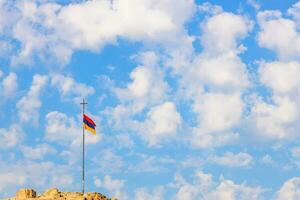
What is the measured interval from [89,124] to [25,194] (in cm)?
1669

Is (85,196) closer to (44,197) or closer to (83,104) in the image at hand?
(44,197)

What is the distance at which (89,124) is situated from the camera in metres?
94.7

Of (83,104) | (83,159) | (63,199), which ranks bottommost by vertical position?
(63,199)

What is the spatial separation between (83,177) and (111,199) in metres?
6.12

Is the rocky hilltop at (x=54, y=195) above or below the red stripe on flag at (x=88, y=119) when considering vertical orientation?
below

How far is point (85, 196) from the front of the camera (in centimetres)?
8138

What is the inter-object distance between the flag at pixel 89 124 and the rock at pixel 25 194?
14446 mm

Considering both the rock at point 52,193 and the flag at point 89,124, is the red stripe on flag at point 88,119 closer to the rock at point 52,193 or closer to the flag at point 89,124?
the flag at point 89,124

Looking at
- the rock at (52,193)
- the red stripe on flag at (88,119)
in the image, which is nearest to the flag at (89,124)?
the red stripe on flag at (88,119)

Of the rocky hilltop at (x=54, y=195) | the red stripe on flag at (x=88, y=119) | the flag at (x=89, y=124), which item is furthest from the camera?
the red stripe on flag at (x=88, y=119)

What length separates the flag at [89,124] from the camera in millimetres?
93562

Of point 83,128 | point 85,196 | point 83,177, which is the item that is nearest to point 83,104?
point 83,128

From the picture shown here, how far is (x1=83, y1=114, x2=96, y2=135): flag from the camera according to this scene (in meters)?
93.6

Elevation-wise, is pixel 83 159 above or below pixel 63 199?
above
